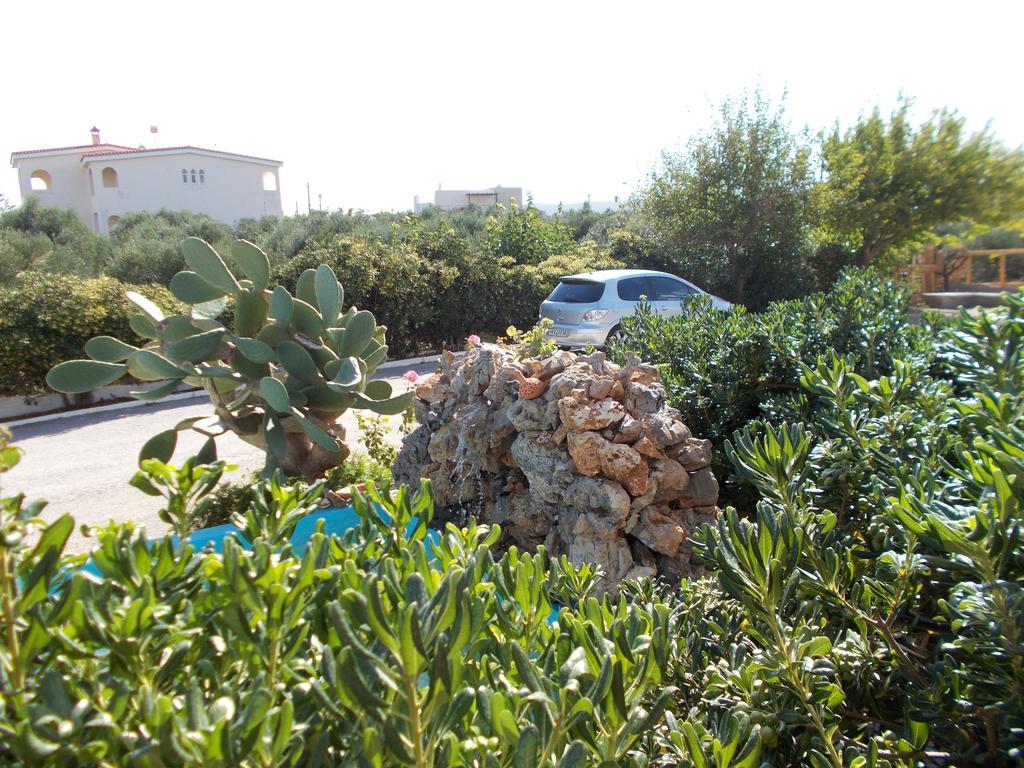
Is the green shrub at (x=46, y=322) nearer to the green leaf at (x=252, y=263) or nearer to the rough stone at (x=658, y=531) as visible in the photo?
the green leaf at (x=252, y=263)

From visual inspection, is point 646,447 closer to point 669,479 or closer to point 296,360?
point 669,479

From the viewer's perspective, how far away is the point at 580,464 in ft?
12.2

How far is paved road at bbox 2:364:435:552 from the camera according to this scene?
21.9 ft

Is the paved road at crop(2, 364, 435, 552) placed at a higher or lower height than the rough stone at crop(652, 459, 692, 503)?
lower

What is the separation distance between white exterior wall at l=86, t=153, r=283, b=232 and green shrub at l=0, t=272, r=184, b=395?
78.1 ft

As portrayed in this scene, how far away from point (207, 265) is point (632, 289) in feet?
31.2

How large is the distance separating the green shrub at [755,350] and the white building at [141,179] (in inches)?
1250

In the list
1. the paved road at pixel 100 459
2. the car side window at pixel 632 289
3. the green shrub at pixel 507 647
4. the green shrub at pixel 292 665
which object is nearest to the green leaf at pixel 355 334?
the paved road at pixel 100 459

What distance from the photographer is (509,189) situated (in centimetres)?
5100

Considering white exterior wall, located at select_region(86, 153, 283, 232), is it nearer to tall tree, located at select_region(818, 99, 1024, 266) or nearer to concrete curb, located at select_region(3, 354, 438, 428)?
concrete curb, located at select_region(3, 354, 438, 428)

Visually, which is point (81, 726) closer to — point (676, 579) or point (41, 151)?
point (676, 579)

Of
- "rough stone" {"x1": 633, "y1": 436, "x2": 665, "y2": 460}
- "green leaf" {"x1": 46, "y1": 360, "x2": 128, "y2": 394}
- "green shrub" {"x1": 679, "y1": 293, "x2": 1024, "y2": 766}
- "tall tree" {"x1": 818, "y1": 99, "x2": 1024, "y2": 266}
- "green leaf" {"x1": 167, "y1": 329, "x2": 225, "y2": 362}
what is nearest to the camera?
"green shrub" {"x1": 679, "y1": 293, "x2": 1024, "y2": 766}

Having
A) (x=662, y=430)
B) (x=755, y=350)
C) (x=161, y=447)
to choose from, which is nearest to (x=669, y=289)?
(x=755, y=350)

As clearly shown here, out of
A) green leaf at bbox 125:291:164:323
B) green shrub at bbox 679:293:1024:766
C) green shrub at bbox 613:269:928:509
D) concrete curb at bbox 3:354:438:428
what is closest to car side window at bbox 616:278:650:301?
concrete curb at bbox 3:354:438:428
